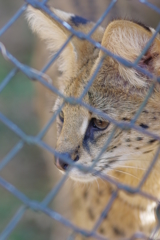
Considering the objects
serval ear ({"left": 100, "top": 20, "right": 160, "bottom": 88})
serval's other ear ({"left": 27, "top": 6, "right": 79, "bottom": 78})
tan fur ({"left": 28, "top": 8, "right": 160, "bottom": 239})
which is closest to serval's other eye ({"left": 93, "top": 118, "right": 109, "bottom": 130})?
tan fur ({"left": 28, "top": 8, "right": 160, "bottom": 239})

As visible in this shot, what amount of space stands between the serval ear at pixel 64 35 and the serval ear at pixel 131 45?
24 centimetres

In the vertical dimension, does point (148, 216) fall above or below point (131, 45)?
below

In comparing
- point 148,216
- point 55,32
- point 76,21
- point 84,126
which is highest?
point 76,21

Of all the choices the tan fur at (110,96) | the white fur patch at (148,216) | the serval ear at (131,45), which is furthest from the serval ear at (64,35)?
the white fur patch at (148,216)

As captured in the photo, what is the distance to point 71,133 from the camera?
1.46 m

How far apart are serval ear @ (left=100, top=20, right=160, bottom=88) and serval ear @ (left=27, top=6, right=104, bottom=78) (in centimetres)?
24

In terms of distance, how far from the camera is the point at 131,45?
1276mm

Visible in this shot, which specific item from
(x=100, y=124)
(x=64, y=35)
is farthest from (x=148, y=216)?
(x=64, y=35)

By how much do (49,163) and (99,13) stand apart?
1.13m

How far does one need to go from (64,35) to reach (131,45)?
0.43 m

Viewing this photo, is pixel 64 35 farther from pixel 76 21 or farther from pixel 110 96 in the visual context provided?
pixel 110 96

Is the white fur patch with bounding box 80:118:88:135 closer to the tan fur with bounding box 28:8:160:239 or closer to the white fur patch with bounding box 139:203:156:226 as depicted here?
the tan fur with bounding box 28:8:160:239

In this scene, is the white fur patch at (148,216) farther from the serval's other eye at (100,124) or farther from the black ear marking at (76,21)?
the black ear marking at (76,21)

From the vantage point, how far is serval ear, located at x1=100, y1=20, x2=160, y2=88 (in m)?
1.15
